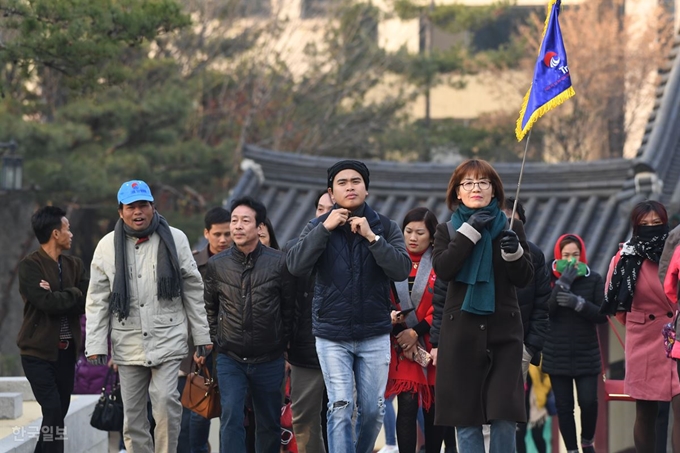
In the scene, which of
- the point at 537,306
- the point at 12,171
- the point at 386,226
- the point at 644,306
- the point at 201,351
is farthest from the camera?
the point at 12,171

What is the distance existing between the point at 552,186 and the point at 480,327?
897cm

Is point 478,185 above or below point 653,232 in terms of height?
above

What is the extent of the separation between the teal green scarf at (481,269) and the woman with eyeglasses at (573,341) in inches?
101

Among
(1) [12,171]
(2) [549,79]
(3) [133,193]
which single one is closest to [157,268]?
(3) [133,193]

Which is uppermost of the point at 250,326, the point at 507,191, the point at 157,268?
the point at 507,191

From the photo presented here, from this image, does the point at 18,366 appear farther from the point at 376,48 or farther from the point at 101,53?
the point at 101,53

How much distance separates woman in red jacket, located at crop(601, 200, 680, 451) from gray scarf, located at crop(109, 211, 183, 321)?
119 inches

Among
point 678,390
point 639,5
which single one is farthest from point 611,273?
point 639,5

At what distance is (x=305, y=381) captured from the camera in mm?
8336

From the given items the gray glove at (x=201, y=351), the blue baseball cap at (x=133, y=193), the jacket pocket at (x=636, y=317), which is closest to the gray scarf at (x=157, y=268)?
the blue baseball cap at (x=133, y=193)

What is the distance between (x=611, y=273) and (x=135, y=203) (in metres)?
3.33

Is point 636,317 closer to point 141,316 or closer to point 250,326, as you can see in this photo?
point 250,326

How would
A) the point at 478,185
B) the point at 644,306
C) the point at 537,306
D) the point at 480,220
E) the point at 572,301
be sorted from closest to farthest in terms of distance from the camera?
the point at 480,220 < the point at 478,185 < the point at 537,306 < the point at 644,306 < the point at 572,301

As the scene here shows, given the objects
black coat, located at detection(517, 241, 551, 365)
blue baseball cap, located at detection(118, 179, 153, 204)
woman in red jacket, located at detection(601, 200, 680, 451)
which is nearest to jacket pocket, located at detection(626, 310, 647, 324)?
woman in red jacket, located at detection(601, 200, 680, 451)
